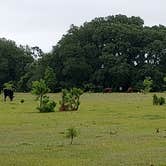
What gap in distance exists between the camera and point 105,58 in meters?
96.2

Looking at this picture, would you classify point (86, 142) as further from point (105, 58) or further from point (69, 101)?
point (105, 58)

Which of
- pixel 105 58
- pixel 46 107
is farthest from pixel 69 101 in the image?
pixel 105 58

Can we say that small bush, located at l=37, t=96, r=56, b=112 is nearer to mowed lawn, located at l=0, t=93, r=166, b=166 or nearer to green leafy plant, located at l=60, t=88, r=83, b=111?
green leafy plant, located at l=60, t=88, r=83, b=111

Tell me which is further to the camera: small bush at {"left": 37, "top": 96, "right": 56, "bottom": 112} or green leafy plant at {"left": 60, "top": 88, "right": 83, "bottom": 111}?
green leafy plant at {"left": 60, "top": 88, "right": 83, "bottom": 111}

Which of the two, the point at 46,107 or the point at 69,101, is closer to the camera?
the point at 46,107

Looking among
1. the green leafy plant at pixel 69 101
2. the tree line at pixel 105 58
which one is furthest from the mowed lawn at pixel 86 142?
the tree line at pixel 105 58

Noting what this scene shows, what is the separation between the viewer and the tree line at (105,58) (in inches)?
3780

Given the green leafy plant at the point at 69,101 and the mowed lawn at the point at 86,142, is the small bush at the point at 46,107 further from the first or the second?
the mowed lawn at the point at 86,142

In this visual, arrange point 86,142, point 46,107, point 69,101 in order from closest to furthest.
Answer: point 86,142, point 46,107, point 69,101

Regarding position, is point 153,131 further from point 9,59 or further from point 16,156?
point 9,59

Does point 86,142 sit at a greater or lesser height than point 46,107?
lesser

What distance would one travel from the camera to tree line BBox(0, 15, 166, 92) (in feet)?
315

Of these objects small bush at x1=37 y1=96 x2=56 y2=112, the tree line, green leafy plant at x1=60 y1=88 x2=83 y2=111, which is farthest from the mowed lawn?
the tree line

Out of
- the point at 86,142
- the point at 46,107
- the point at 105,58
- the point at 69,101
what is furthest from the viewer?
the point at 105,58
